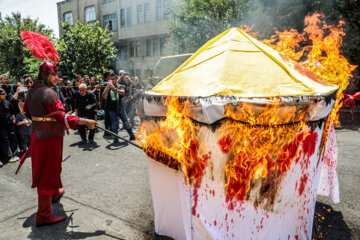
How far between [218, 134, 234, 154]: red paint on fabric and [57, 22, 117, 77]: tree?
18.4 m

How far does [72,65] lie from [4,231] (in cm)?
1730

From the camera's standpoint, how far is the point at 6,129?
20.0 feet

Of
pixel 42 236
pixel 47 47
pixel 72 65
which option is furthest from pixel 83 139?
pixel 72 65

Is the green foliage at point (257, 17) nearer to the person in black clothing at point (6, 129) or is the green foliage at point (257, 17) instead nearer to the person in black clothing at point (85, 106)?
the person in black clothing at point (85, 106)

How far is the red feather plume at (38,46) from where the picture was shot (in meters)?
3.70

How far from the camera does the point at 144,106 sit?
273 centimetres

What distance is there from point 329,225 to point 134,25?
27.2 m

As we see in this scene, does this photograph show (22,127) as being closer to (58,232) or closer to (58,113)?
(58,113)

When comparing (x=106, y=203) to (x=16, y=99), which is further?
(x=16, y=99)

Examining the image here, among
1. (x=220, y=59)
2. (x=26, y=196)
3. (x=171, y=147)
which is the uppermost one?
(x=220, y=59)

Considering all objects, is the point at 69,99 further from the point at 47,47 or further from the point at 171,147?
the point at 171,147

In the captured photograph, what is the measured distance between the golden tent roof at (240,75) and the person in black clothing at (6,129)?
5.04 meters

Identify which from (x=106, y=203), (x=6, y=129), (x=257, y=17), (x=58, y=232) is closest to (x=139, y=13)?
(x=257, y=17)

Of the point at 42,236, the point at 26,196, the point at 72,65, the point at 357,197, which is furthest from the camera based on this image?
the point at 72,65
